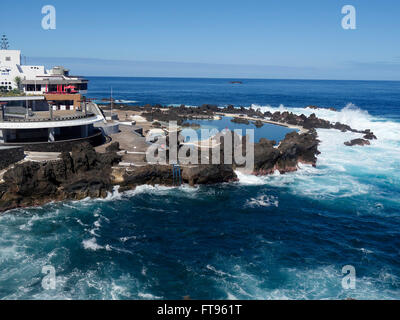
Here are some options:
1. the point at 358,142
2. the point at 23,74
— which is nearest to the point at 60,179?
the point at 23,74

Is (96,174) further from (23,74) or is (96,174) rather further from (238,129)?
(23,74)

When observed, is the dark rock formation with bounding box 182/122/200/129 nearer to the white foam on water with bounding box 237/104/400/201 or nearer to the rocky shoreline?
the rocky shoreline

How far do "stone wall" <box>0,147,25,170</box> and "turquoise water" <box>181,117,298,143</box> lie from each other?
31959 millimetres

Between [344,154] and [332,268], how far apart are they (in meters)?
45.5

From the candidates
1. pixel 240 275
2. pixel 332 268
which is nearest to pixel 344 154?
pixel 332 268

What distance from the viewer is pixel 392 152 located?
7331cm

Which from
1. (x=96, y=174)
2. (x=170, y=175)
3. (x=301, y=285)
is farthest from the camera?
(x=170, y=175)

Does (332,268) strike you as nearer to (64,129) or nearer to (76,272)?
(76,272)

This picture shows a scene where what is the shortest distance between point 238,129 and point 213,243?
54.2 metres

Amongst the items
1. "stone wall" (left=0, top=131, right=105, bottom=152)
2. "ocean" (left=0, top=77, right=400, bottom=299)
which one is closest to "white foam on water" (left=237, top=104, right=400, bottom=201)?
"ocean" (left=0, top=77, right=400, bottom=299)

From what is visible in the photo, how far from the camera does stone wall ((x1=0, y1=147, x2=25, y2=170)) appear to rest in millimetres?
43000

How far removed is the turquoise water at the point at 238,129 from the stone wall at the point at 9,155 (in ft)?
105

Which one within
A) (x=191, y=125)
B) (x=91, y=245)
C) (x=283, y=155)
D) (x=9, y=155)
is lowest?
(x=91, y=245)

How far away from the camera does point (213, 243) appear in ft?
109
